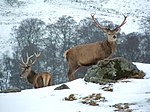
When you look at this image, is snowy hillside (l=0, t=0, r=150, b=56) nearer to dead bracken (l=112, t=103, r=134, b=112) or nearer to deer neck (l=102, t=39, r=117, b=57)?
deer neck (l=102, t=39, r=117, b=57)

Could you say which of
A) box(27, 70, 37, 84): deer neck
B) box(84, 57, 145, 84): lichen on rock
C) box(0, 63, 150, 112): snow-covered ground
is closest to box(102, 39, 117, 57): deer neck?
box(84, 57, 145, 84): lichen on rock

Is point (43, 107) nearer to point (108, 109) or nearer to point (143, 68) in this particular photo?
point (108, 109)

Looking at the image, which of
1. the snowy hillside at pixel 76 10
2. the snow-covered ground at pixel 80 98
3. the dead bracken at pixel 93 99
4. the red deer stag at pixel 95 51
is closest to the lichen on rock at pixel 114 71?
the snow-covered ground at pixel 80 98

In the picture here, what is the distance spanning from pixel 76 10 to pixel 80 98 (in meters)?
99.0

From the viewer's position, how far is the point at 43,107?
9008 mm

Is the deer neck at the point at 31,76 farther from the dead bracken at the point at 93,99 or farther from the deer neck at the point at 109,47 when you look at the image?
the dead bracken at the point at 93,99

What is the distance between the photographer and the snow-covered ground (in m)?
8.55

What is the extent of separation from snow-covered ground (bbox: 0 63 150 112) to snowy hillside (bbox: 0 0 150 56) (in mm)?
77387

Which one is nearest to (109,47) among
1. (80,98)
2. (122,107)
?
(80,98)

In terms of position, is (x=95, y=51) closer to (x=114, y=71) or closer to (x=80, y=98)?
(x=114, y=71)

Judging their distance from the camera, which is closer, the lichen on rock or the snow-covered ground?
the snow-covered ground

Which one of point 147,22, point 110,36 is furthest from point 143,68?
point 147,22

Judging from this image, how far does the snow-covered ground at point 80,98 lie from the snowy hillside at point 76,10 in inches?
3047

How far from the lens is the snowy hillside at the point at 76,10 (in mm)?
96375
